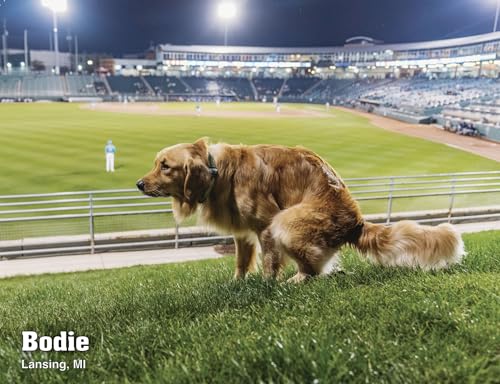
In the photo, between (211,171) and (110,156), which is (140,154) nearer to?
(110,156)

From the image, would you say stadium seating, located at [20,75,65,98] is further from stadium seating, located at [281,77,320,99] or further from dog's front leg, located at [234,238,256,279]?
dog's front leg, located at [234,238,256,279]

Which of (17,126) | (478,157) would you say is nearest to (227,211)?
(478,157)

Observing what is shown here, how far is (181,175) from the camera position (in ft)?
14.9

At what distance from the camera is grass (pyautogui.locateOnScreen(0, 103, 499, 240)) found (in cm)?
1466

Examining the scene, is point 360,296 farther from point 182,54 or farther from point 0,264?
point 182,54

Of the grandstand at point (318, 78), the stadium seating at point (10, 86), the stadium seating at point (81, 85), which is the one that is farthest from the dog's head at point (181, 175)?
the stadium seating at point (10, 86)

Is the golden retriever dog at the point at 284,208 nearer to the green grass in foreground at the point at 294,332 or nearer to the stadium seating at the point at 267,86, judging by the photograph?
the green grass in foreground at the point at 294,332

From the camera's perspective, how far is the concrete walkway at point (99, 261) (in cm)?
914

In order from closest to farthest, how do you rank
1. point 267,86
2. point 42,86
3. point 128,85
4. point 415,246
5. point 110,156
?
point 415,246, point 110,156, point 42,86, point 128,85, point 267,86

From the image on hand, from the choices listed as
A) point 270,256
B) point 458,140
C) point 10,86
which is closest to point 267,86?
point 10,86

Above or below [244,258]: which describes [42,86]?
above

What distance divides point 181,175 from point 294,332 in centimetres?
239

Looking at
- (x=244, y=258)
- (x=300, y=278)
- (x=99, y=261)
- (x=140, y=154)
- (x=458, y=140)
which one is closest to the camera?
(x=300, y=278)

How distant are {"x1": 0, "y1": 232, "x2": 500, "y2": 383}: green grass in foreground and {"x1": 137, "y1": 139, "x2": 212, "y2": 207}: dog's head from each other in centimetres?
104
